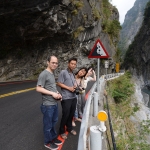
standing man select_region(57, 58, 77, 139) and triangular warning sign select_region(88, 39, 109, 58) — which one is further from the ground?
triangular warning sign select_region(88, 39, 109, 58)

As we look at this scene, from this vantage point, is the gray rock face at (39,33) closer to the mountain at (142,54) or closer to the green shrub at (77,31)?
the green shrub at (77,31)

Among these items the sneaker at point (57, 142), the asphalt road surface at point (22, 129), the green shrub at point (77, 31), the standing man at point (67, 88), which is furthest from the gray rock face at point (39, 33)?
the sneaker at point (57, 142)

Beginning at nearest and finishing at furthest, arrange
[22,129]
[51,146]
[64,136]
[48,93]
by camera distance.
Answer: [48,93] → [51,146] → [64,136] → [22,129]

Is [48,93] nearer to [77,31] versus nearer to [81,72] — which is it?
[81,72]

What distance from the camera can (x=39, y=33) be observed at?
63.5 ft

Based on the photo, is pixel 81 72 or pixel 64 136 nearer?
pixel 64 136

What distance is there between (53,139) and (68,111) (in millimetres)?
718

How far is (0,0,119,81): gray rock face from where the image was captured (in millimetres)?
15172

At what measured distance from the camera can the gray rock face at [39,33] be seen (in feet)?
49.8

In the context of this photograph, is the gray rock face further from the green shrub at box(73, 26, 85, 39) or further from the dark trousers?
the dark trousers

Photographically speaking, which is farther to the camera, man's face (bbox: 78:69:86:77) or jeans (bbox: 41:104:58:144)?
man's face (bbox: 78:69:86:77)

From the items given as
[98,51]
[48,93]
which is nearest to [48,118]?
[48,93]

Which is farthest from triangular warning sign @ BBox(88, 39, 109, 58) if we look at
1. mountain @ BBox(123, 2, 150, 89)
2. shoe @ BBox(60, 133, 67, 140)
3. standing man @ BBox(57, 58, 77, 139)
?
mountain @ BBox(123, 2, 150, 89)

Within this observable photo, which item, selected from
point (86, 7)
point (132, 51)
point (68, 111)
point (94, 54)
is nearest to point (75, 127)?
point (68, 111)
